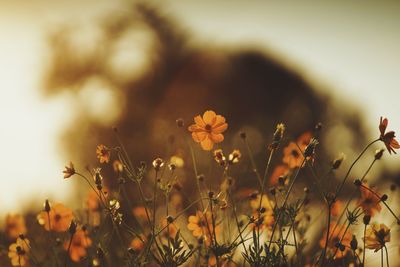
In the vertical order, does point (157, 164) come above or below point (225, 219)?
above

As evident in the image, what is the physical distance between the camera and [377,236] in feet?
8.71

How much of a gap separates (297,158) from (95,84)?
600 cm

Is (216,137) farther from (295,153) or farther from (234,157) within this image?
(295,153)

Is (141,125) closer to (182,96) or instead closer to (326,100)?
(182,96)

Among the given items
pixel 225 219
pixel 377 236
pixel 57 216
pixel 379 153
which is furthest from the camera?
pixel 57 216

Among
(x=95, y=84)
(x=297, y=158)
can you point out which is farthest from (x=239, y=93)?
(x=297, y=158)

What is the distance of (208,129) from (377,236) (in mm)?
980

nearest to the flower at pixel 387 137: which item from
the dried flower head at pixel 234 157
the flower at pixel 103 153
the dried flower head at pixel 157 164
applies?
the dried flower head at pixel 234 157

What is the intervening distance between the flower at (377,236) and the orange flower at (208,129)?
85 cm

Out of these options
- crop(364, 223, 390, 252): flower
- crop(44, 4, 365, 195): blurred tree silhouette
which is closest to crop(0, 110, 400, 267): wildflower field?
crop(364, 223, 390, 252): flower

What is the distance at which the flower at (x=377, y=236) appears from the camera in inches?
104

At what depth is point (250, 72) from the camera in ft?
45.3

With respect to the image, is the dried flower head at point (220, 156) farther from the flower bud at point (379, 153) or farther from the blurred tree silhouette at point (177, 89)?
the blurred tree silhouette at point (177, 89)

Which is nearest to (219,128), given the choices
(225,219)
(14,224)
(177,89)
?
(225,219)
